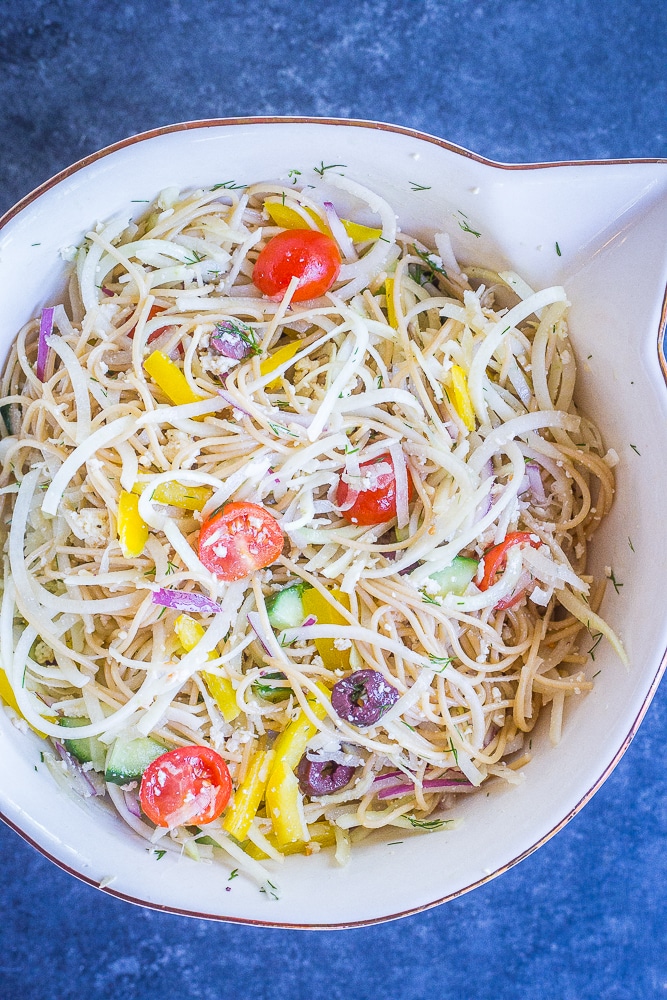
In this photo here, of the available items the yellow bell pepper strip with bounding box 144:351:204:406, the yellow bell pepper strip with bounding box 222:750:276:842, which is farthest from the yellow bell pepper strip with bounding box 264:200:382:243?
the yellow bell pepper strip with bounding box 222:750:276:842

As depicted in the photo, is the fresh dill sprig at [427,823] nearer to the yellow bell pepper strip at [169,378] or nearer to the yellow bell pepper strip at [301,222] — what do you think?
the yellow bell pepper strip at [169,378]

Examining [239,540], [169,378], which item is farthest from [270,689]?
[169,378]

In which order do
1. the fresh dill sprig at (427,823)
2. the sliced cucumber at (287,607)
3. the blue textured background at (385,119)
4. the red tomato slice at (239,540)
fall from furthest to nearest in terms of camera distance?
the blue textured background at (385,119), the fresh dill sprig at (427,823), the sliced cucumber at (287,607), the red tomato slice at (239,540)

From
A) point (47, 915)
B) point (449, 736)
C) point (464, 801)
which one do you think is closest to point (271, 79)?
point (449, 736)

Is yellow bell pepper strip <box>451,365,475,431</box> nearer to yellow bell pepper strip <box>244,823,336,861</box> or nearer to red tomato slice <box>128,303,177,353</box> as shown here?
red tomato slice <box>128,303,177,353</box>

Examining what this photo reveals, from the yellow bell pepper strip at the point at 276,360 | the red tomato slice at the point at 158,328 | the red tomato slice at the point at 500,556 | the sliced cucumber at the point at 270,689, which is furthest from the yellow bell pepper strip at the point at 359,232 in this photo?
the sliced cucumber at the point at 270,689

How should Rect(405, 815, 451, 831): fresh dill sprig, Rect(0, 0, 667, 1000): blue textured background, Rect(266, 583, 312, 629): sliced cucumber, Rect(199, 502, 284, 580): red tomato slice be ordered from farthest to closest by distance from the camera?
Rect(0, 0, 667, 1000): blue textured background, Rect(405, 815, 451, 831): fresh dill sprig, Rect(266, 583, 312, 629): sliced cucumber, Rect(199, 502, 284, 580): red tomato slice
